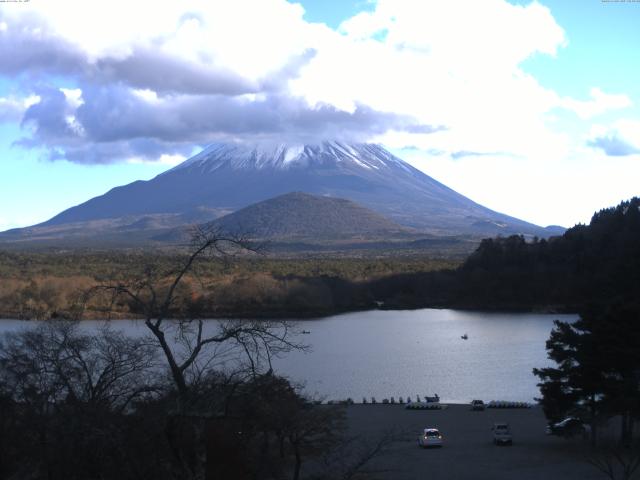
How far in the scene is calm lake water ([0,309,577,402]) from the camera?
90.3 ft

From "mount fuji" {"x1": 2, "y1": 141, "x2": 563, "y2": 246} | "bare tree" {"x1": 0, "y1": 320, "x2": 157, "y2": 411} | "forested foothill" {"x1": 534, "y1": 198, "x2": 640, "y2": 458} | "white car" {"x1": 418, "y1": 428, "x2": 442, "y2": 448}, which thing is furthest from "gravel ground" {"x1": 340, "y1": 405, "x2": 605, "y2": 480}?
"mount fuji" {"x1": 2, "y1": 141, "x2": 563, "y2": 246}

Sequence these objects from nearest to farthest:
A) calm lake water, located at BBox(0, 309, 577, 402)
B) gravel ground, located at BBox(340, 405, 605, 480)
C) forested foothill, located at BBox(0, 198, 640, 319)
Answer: gravel ground, located at BBox(340, 405, 605, 480)
calm lake water, located at BBox(0, 309, 577, 402)
forested foothill, located at BBox(0, 198, 640, 319)

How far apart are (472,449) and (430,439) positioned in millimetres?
829

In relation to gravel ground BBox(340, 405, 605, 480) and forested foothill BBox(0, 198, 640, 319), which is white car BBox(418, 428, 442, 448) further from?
forested foothill BBox(0, 198, 640, 319)

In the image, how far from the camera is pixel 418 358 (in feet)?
115

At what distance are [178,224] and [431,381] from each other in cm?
12477

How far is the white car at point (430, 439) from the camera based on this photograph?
16906mm

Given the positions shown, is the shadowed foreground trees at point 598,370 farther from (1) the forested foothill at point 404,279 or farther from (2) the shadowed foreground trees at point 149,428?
(1) the forested foothill at point 404,279

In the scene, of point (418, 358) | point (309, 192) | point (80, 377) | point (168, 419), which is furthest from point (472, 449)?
point (309, 192)

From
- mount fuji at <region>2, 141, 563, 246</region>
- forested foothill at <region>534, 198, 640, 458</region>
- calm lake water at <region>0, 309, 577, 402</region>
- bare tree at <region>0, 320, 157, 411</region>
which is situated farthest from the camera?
mount fuji at <region>2, 141, 563, 246</region>

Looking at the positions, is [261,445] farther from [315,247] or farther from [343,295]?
[315,247]

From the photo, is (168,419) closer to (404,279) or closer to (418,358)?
(418,358)

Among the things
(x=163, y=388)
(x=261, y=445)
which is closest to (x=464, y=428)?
(x=261, y=445)

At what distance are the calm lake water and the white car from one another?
107 inches
